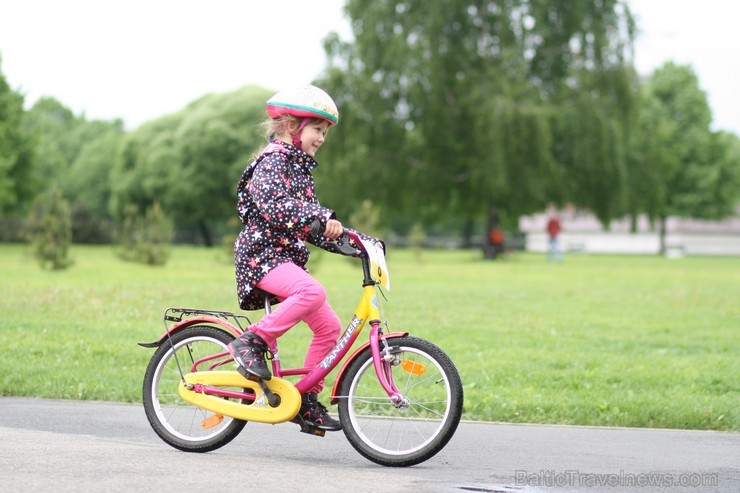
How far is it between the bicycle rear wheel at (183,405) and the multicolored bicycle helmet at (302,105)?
49.4 inches

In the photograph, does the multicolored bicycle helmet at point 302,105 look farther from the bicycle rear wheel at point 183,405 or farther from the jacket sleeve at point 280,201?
the bicycle rear wheel at point 183,405

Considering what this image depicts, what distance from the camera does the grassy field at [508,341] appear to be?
8.00 m

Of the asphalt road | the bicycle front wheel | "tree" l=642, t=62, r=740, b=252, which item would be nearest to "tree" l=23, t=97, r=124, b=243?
"tree" l=642, t=62, r=740, b=252

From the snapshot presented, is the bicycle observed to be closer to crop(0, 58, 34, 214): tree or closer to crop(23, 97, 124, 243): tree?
crop(0, 58, 34, 214): tree

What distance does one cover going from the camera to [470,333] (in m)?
12.6

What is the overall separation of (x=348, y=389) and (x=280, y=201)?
105 cm

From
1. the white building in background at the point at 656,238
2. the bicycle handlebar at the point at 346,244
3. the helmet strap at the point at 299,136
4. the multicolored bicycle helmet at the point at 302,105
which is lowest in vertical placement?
the white building in background at the point at 656,238

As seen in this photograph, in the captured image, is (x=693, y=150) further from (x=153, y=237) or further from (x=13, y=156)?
(x=153, y=237)

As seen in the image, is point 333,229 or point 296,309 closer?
point 333,229

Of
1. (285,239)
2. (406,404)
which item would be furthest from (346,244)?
(406,404)

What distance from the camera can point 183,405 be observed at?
6.14m

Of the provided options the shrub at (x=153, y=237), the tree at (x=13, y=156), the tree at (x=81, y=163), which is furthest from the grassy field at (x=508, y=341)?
the tree at (x=81, y=163)

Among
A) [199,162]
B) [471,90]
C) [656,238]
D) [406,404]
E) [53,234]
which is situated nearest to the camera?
[406,404]

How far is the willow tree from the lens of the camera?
1553 inches
